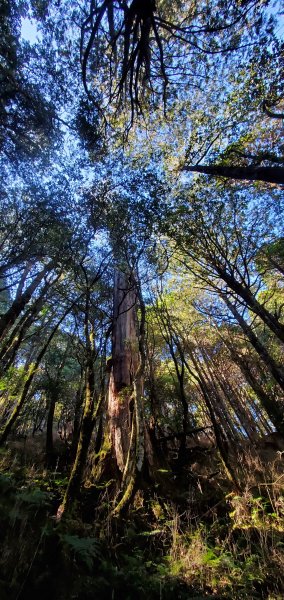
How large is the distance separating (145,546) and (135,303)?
188 inches

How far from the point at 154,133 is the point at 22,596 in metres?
9.71

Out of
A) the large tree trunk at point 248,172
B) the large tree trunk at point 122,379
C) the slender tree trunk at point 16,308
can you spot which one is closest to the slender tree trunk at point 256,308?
the large tree trunk at point 248,172

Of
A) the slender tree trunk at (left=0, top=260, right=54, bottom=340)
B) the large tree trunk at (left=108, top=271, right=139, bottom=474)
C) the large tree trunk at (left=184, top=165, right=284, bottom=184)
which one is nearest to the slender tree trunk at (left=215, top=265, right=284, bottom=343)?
the large tree trunk at (left=184, top=165, right=284, bottom=184)

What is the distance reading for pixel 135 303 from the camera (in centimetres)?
694

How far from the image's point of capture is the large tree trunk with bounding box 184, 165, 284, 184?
523 cm

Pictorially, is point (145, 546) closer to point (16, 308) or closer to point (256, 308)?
point (256, 308)

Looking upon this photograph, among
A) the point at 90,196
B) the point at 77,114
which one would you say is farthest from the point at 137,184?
the point at 77,114

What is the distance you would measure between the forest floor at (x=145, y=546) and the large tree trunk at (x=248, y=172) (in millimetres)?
5672

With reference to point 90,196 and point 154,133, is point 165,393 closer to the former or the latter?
point 90,196

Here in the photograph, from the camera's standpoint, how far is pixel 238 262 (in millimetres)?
8789

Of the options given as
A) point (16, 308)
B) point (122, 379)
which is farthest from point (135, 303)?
point (16, 308)

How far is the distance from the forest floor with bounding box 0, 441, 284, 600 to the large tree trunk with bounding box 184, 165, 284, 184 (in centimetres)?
567

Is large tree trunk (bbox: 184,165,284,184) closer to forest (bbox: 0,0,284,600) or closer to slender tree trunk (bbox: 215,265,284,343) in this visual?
forest (bbox: 0,0,284,600)

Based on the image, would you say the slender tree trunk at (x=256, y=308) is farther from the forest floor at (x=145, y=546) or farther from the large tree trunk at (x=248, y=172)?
the forest floor at (x=145, y=546)
